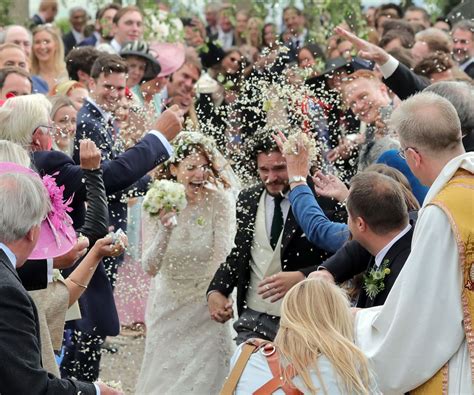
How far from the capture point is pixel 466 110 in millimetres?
5559

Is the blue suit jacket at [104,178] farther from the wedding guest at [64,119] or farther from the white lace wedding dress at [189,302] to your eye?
the wedding guest at [64,119]

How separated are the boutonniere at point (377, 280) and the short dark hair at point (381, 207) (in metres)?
0.17

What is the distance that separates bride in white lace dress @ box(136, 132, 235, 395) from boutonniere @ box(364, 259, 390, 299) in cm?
226

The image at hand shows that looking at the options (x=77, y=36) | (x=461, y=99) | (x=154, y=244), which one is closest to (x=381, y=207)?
(x=461, y=99)

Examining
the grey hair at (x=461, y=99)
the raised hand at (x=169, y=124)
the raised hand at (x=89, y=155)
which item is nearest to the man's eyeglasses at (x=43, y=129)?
the raised hand at (x=89, y=155)

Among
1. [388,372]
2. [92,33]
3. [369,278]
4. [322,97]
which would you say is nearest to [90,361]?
[322,97]

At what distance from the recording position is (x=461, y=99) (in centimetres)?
562

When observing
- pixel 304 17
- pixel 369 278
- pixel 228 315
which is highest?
pixel 369 278

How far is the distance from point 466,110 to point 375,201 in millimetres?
705

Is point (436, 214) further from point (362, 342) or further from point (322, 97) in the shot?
point (322, 97)

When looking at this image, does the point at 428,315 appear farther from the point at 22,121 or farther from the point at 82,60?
the point at 82,60

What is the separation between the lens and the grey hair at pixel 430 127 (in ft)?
15.9

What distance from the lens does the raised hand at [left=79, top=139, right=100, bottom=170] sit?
609 centimetres

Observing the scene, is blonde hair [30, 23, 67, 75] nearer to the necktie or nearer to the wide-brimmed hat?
the wide-brimmed hat
